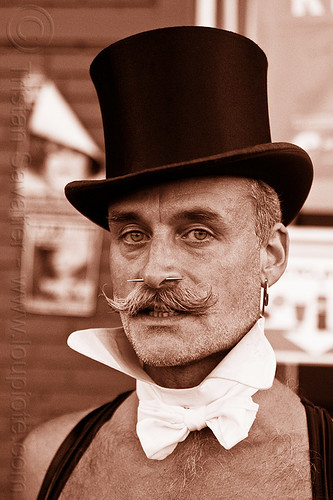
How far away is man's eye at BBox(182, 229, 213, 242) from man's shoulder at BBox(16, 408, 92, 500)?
81 cm

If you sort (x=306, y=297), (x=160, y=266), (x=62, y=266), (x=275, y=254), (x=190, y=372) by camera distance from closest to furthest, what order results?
1. (x=160, y=266)
2. (x=190, y=372)
3. (x=275, y=254)
4. (x=306, y=297)
5. (x=62, y=266)

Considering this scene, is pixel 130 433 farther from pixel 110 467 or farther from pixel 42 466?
pixel 42 466

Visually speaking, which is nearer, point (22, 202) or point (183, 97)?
point (183, 97)

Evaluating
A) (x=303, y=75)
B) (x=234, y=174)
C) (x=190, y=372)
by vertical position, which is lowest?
(x=190, y=372)

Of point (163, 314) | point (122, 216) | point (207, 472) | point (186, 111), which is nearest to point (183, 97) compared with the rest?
point (186, 111)

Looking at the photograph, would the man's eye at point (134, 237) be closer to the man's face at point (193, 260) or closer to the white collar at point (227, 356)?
the man's face at point (193, 260)

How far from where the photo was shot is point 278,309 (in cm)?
344

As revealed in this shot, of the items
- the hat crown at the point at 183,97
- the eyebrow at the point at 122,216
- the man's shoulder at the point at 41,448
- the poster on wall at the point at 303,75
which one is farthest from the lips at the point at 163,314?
the poster on wall at the point at 303,75

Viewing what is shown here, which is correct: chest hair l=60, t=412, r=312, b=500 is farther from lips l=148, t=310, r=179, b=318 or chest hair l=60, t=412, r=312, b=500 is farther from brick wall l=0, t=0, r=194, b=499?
brick wall l=0, t=0, r=194, b=499

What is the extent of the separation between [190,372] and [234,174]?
591 mm

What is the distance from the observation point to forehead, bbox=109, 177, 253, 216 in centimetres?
182

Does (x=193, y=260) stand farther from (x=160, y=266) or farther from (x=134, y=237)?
(x=134, y=237)

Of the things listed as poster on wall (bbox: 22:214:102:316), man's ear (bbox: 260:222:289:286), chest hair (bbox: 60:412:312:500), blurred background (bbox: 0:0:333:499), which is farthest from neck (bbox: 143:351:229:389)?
poster on wall (bbox: 22:214:102:316)

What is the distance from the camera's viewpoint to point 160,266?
1.77 meters
